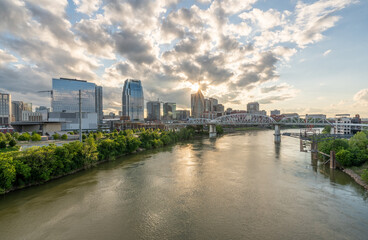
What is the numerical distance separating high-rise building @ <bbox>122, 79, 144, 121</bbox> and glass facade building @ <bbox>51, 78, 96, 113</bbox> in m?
30.9

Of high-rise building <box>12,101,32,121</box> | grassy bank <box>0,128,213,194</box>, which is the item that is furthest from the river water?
high-rise building <box>12,101,32,121</box>

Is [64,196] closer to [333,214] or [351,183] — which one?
[333,214]

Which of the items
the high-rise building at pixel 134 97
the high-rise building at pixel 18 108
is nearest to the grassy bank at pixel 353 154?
the high-rise building at pixel 134 97

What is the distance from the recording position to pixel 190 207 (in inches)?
355

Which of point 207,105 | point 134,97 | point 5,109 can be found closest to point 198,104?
point 207,105

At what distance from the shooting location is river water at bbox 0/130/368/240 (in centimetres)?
710

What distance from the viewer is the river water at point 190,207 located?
7102mm

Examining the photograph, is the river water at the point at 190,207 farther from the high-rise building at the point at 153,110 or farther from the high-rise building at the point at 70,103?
the high-rise building at the point at 153,110

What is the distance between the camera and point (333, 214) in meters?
8.21

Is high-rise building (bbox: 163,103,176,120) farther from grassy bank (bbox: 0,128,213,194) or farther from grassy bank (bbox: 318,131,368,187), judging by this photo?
grassy bank (bbox: 318,131,368,187)

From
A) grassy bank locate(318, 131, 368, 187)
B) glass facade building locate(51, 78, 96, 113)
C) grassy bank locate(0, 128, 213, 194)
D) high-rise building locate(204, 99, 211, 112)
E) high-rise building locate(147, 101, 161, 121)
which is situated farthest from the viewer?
high-rise building locate(204, 99, 211, 112)

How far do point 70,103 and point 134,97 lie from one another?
39771 millimetres

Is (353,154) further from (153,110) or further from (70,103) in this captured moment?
(153,110)

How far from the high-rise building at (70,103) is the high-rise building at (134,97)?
31.0m
